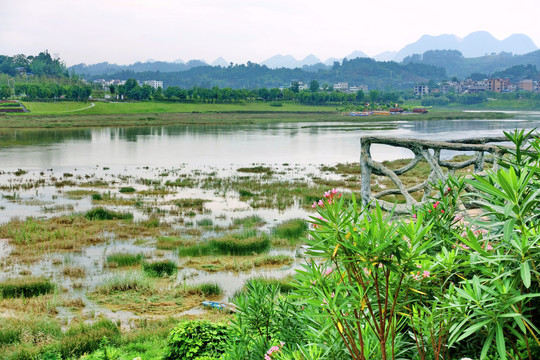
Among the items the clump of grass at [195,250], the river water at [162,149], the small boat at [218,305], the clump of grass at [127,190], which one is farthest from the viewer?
the river water at [162,149]

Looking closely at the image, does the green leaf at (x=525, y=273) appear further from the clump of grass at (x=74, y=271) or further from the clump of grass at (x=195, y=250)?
the clump of grass at (x=195, y=250)

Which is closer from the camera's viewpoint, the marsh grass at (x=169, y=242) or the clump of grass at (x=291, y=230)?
the marsh grass at (x=169, y=242)

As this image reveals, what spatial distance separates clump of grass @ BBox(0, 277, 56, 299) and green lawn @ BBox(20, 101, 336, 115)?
4060 inches

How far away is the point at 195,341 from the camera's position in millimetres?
7242

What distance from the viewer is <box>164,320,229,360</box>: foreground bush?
720 cm

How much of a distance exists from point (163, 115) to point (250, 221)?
99.7 m

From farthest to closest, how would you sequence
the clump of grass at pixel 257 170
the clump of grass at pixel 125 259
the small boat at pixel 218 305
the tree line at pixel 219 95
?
the tree line at pixel 219 95
the clump of grass at pixel 257 170
the clump of grass at pixel 125 259
the small boat at pixel 218 305

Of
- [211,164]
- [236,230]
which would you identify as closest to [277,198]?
Result: [236,230]

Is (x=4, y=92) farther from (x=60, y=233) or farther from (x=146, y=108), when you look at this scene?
(x=60, y=233)

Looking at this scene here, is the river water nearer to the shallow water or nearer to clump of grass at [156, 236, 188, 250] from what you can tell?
the shallow water

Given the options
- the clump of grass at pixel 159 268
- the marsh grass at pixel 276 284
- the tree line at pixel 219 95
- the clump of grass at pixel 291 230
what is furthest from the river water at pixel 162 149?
the tree line at pixel 219 95

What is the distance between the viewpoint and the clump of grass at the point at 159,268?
48.3 ft

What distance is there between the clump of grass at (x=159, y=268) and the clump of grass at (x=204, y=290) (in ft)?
5.40

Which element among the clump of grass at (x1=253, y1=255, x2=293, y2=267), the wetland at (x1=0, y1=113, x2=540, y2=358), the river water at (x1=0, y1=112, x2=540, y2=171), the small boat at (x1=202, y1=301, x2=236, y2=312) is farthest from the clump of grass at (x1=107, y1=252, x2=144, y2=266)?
the river water at (x1=0, y1=112, x2=540, y2=171)
